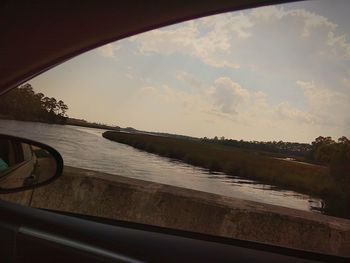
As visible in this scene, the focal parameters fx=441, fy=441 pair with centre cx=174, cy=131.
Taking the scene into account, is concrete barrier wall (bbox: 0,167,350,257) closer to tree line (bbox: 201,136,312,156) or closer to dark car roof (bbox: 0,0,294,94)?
tree line (bbox: 201,136,312,156)

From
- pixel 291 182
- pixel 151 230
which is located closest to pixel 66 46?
pixel 151 230

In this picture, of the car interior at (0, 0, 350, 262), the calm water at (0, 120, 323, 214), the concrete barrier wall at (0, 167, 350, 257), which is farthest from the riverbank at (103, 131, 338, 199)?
the car interior at (0, 0, 350, 262)

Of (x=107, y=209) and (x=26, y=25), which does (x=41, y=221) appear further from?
(x=107, y=209)

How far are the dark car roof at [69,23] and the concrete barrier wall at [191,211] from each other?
82 centimetres

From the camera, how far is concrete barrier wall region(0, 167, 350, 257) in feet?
9.11

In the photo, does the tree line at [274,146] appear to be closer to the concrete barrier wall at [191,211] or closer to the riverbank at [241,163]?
the riverbank at [241,163]

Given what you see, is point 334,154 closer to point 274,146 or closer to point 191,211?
point 274,146

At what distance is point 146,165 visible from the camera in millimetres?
3031

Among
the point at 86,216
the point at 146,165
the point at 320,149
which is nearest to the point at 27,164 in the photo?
the point at 86,216

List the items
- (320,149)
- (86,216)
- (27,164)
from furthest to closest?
(320,149) → (27,164) → (86,216)

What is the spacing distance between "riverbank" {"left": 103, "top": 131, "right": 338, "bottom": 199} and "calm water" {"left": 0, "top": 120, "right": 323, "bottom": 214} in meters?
0.05

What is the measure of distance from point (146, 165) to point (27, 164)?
109cm

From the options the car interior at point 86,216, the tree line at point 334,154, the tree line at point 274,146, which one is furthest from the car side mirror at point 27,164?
the tree line at point 334,154

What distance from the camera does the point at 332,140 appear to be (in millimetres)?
2113
